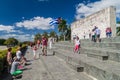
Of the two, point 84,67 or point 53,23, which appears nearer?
point 84,67

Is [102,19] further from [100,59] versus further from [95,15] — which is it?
[100,59]

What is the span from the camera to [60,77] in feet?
21.8

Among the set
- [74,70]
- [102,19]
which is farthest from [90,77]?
[102,19]

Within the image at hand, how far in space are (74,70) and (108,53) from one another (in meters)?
1.72

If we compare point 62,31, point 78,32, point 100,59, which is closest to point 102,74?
point 100,59

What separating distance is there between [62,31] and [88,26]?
46582 millimetres

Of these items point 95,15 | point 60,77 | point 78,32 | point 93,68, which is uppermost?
point 95,15

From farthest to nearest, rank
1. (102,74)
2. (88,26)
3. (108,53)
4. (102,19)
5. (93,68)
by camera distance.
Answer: (88,26), (102,19), (108,53), (93,68), (102,74)

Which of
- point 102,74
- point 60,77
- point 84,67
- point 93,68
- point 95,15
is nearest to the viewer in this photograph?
point 102,74

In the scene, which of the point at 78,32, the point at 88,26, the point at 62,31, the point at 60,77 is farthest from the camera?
the point at 62,31

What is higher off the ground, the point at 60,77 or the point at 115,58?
the point at 115,58

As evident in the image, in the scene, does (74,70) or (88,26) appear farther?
(88,26)

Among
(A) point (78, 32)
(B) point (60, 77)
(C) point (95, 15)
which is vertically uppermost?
(C) point (95, 15)

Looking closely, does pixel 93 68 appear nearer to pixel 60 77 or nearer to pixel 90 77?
pixel 90 77
